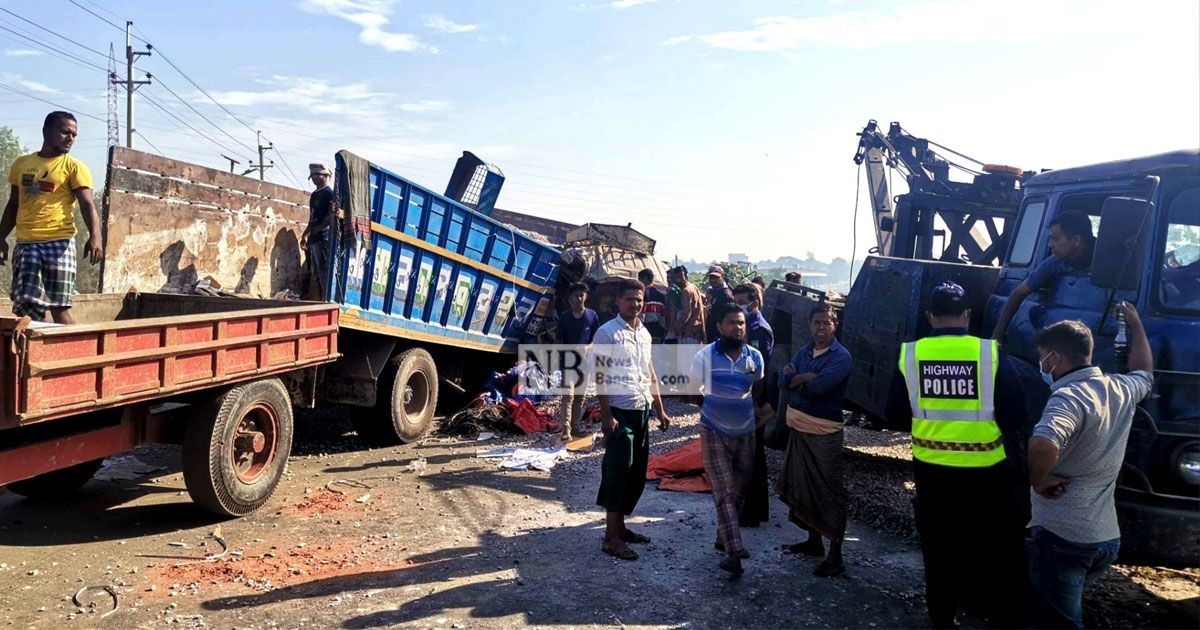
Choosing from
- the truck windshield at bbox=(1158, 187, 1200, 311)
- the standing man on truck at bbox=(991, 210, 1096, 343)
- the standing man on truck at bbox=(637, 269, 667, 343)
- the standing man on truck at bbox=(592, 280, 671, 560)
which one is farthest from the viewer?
the standing man on truck at bbox=(637, 269, 667, 343)

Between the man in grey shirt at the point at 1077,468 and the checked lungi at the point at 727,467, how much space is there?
1.67m

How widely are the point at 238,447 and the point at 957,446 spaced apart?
4.34 metres

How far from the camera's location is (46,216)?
4633 millimetres

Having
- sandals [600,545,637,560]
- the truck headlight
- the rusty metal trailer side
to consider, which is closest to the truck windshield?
the truck headlight

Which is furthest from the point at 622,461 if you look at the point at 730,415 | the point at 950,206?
the point at 950,206

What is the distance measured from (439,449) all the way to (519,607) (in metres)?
3.75

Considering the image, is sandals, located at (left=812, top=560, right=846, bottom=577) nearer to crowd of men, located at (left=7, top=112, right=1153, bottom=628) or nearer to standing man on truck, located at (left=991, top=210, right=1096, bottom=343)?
crowd of men, located at (left=7, top=112, right=1153, bottom=628)

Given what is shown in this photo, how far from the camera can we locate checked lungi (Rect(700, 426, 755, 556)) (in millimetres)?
4375

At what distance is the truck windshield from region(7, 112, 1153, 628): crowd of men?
1.20ft

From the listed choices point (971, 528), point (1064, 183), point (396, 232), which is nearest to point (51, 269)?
point (396, 232)

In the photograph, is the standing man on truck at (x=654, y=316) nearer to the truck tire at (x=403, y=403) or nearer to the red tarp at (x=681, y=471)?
the truck tire at (x=403, y=403)

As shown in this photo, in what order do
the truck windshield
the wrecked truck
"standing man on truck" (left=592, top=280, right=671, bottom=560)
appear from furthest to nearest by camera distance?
1. "standing man on truck" (left=592, top=280, right=671, bottom=560)
2. the wrecked truck
3. the truck windshield

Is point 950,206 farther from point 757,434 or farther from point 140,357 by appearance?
point 140,357

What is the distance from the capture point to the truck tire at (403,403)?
7215mm
